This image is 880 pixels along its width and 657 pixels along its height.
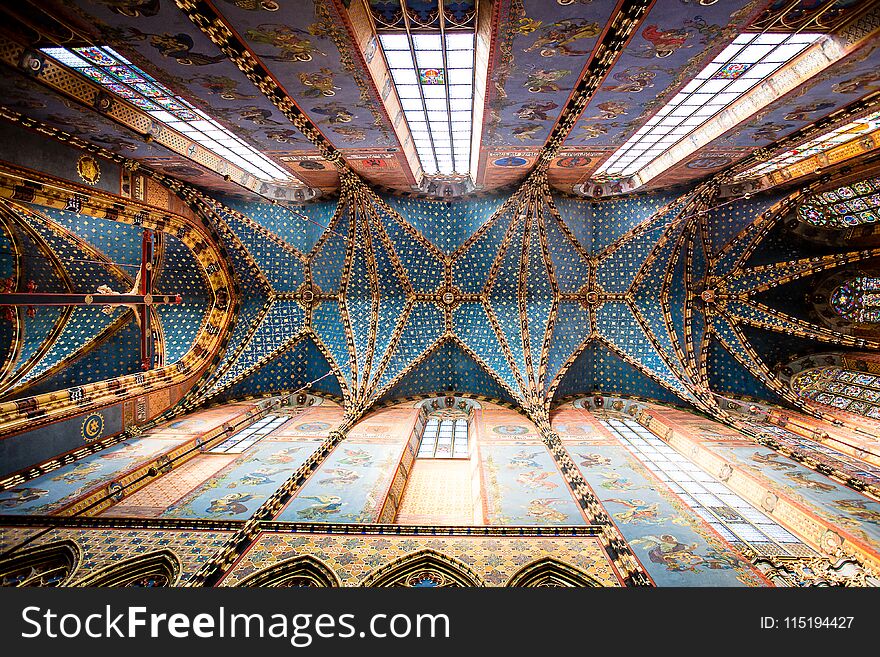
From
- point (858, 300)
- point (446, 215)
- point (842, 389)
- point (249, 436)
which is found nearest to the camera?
point (249, 436)

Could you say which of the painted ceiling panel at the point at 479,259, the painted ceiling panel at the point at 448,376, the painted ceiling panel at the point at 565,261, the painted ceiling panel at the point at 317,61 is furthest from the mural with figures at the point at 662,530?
the painted ceiling panel at the point at 317,61

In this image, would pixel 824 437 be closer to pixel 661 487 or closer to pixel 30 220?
pixel 661 487

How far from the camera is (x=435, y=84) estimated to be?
811cm

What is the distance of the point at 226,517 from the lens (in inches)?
262

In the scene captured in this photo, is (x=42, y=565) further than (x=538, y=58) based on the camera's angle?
No

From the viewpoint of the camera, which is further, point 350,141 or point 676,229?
point 676,229

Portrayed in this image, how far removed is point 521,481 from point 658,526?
255 cm

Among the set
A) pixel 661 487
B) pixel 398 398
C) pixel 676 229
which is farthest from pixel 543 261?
pixel 661 487

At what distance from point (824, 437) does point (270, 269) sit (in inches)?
680

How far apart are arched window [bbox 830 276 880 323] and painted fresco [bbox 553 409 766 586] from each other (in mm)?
10946

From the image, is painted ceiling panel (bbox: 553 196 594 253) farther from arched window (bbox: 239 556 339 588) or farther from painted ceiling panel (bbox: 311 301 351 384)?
arched window (bbox: 239 556 339 588)

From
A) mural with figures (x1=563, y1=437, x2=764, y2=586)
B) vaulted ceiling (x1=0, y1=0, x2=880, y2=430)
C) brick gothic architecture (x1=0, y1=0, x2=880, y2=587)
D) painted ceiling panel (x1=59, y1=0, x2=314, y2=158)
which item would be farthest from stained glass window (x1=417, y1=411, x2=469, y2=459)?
painted ceiling panel (x1=59, y1=0, x2=314, y2=158)

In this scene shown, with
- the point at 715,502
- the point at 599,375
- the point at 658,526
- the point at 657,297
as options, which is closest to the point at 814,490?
the point at 715,502

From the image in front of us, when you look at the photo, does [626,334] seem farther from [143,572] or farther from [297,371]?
[143,572]
